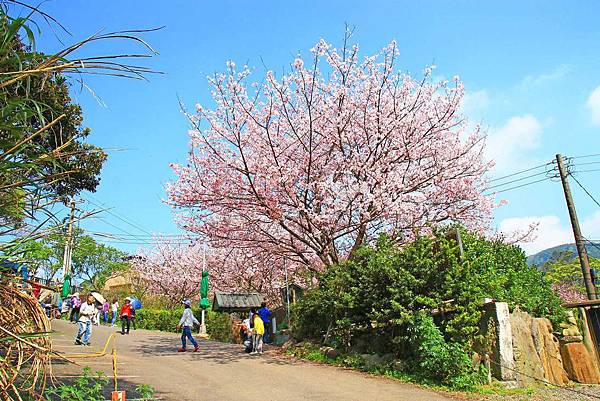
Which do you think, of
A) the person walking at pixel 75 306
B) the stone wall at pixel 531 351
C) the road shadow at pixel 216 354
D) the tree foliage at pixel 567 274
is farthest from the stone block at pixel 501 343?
the person walking at pixel 75 306

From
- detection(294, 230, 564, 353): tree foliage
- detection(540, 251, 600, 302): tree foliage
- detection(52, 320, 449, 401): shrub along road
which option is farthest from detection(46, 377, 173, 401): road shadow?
detection(540, 251, 600, 302): tree foliage

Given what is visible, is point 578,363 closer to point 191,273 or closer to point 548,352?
point 548,352

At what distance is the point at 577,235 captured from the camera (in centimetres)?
1850

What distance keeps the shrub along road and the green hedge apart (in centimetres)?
706

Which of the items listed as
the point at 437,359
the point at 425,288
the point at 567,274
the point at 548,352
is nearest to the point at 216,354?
the point at 425,288

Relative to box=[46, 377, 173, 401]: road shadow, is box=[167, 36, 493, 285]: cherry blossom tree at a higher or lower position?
higher

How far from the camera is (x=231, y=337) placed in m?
19.3

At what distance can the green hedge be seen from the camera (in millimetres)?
19906

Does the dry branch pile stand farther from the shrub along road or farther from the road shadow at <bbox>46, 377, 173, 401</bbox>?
the road shadow at <bbox>46, 377, 173, 401</bbox>

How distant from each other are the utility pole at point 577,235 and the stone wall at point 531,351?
312 inches

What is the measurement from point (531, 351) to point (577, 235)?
446 inches

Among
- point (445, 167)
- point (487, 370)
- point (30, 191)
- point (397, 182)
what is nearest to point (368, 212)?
point (397, 182)

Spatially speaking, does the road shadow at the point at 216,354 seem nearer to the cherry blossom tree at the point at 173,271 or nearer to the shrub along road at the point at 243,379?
the shrub along road at the point at 243,379

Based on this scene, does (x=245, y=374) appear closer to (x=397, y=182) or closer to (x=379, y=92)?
(x=397, y=182)
